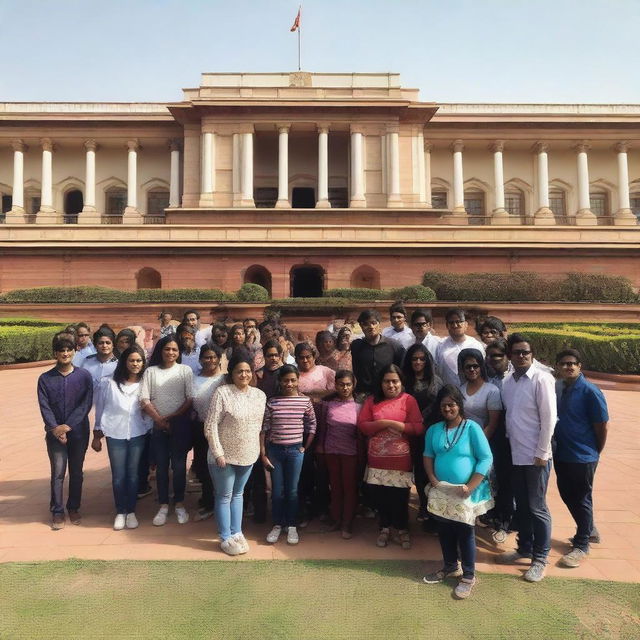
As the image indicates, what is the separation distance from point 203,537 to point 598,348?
1033 cm

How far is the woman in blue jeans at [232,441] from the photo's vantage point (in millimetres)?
3816

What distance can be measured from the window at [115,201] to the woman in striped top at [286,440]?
108ft

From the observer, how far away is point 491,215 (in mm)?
30469

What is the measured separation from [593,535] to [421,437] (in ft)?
5.43

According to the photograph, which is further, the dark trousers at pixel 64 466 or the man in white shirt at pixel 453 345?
the man in white shirt at pixel 453 345

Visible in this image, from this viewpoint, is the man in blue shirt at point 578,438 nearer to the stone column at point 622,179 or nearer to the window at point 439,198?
the window at point 439,198

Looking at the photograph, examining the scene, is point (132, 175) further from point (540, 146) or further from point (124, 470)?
point (124, 470)

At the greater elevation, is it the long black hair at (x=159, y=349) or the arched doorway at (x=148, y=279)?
the arched doorway at (x=148, y=279)

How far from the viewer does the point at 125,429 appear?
14.2 ft

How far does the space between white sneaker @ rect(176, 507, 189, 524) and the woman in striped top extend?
2.93 feet

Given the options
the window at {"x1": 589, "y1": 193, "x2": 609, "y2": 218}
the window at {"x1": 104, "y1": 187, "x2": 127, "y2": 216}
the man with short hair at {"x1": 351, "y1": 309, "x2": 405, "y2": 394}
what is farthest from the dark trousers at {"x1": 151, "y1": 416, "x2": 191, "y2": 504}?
the window at {"x1": 589, "y1": 193, "x2": 609, "y2": 218}

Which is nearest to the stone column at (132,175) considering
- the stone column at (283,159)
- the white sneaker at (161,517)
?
the stone column at (283,159)

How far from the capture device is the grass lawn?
286 centimetres

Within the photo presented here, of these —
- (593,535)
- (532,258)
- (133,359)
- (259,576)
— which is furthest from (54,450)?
(532,258)
